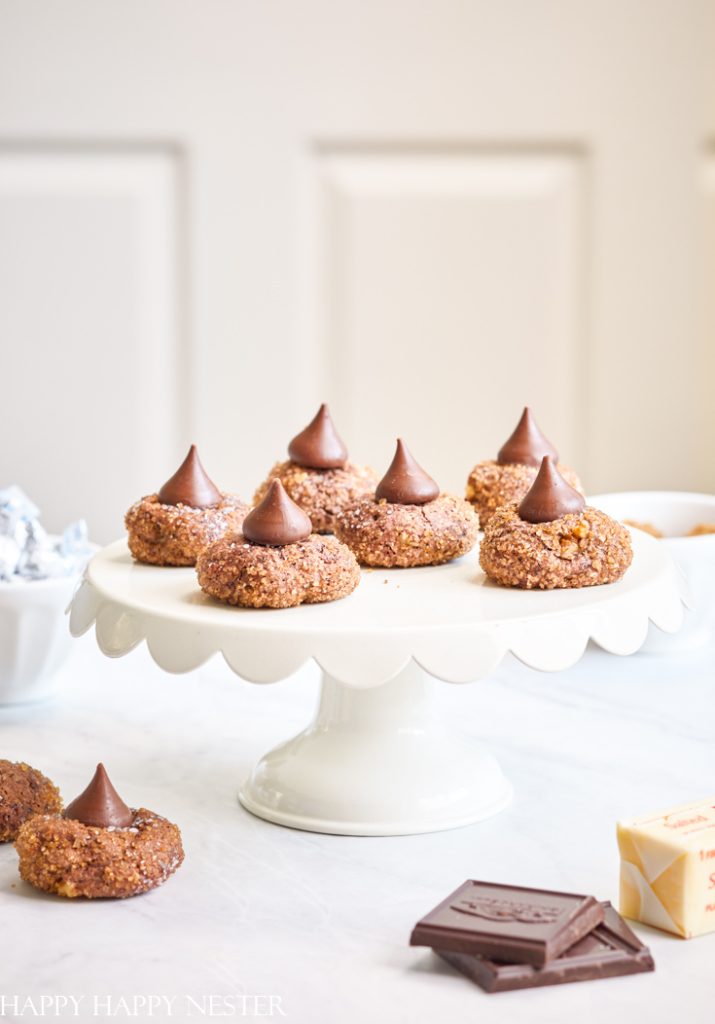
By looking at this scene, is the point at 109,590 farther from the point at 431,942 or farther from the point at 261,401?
the point at 261,401

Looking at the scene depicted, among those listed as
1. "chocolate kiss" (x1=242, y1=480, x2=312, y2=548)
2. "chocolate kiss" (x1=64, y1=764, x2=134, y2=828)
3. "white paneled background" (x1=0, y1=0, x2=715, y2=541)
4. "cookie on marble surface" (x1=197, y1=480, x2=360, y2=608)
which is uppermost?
"white paneled background" (x1=0, y1=0, x2=715, y2=541)

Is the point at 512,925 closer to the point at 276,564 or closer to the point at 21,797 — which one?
the point at 276,564

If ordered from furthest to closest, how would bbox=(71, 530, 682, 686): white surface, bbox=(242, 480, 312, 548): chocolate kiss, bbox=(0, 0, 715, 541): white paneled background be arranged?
bbox=(0, 0, 715, 541): white paneled background, bbox=(242, 480, 312, 548): chocolate kiss, bbox=(71, 530, 682, 686): white surface

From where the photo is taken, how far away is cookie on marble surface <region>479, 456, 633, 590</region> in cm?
114

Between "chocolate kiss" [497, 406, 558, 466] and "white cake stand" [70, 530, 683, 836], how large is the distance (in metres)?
0.14

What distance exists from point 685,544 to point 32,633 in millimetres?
772

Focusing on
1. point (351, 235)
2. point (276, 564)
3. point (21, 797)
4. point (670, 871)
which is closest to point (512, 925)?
point (670, 871)

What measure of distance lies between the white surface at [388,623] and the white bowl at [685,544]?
0.41 m

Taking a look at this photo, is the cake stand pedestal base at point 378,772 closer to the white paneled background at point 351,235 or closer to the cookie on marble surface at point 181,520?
the cookie on marble surface at point 181,520

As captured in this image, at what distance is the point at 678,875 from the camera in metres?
0.96

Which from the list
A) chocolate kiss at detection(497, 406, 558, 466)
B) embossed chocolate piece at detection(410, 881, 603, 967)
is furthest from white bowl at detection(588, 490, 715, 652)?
embossed chocolate piece at detection(410, 881, 603, 967)

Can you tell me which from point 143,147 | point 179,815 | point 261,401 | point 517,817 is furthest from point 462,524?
point 143,147

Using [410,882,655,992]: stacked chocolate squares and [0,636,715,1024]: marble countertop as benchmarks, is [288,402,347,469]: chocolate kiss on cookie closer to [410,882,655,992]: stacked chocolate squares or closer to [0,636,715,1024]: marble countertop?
[0,636,715,1024]: marble countertop

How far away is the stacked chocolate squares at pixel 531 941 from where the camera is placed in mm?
A: 887
